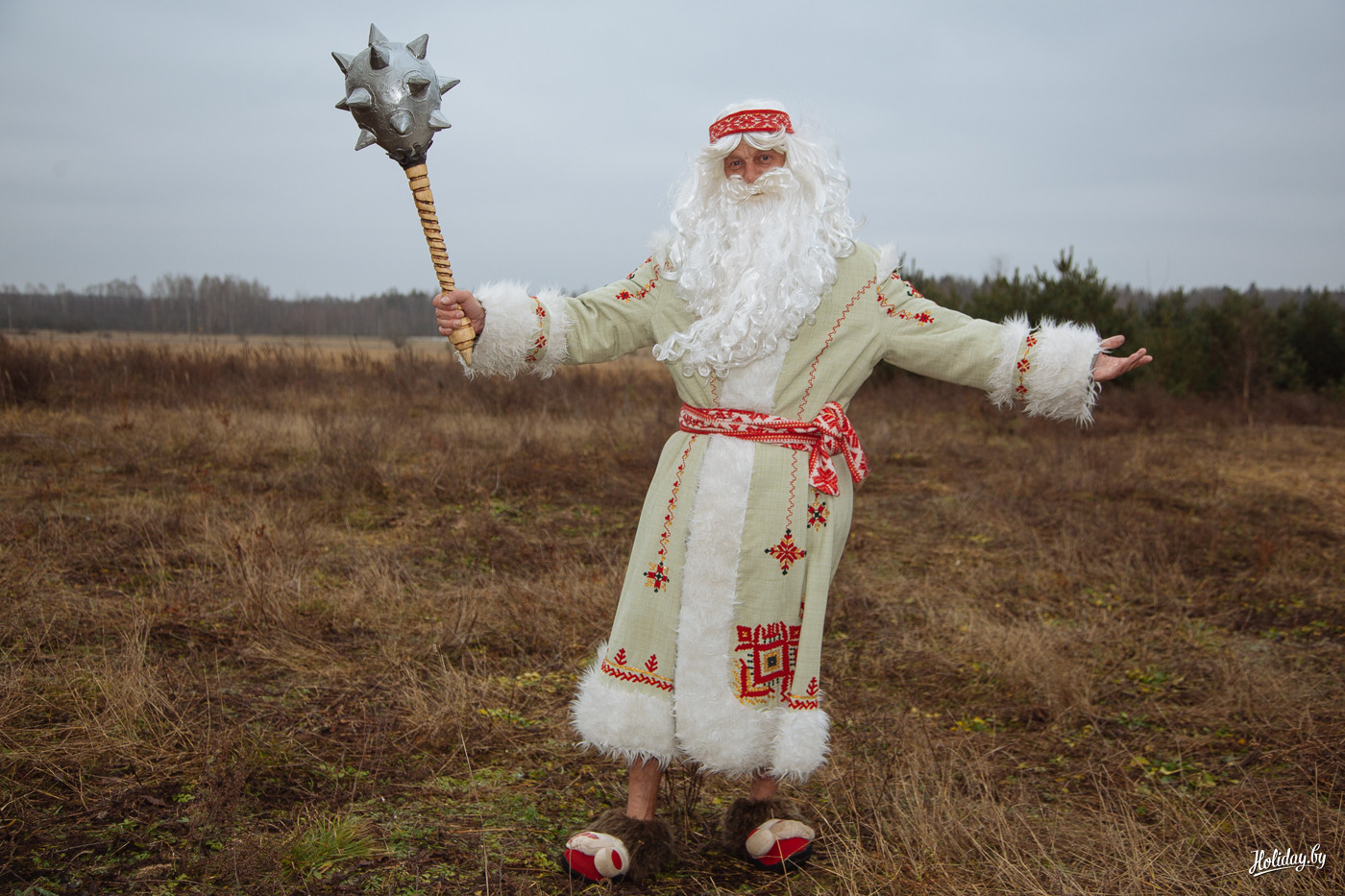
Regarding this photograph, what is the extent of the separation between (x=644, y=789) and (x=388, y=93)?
1.83 metres

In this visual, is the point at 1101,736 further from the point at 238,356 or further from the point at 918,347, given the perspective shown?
the point at 238,356

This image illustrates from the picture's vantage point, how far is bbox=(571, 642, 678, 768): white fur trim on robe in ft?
7.68

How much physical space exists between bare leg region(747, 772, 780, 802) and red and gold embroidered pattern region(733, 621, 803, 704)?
1.07 feet

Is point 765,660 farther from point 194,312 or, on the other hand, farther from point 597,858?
point 194,312

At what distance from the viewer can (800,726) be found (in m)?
2.29

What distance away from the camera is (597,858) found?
2330 mm

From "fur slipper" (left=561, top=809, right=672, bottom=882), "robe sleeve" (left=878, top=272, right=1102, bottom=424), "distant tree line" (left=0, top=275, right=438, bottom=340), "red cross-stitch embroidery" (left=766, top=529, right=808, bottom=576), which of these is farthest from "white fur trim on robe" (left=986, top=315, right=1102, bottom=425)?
"distant tree line" (left=0, top=275, right=438, bottom=340)

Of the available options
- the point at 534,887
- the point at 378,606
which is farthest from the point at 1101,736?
the point at 378,606

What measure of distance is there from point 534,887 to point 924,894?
3.11 ft

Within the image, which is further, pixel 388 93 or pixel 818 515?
pixel 818 515

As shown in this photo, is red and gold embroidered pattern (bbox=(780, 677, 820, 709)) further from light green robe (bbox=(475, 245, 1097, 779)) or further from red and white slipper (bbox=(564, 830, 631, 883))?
red and white slipper (bbox=(564, 830, 631, 883))

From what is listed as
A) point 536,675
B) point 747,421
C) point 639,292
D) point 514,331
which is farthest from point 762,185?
point 536,675

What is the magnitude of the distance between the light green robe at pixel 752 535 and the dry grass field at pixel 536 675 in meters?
0.40

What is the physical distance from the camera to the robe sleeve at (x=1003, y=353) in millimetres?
2406
